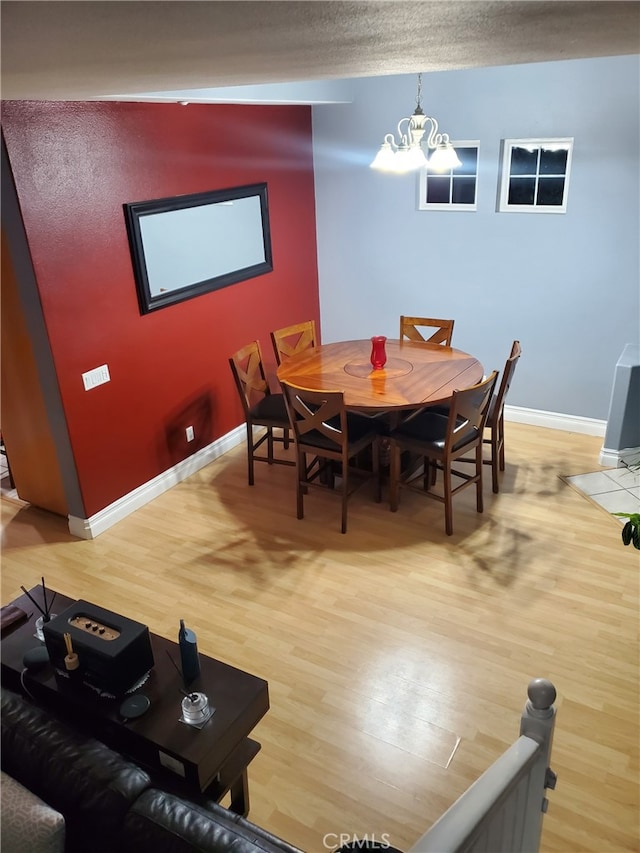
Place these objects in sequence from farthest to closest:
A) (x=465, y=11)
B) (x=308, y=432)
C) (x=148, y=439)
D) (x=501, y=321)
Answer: (x=501, y=321) → (x=148, y=439) → (x=308, y=432) → (x=465, y=11)

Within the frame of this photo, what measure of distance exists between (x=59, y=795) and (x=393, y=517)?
268 centimetres

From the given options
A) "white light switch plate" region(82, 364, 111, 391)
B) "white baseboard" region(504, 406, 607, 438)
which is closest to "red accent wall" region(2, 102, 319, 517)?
"white light switch plate" region(82, 364, 111, 391)

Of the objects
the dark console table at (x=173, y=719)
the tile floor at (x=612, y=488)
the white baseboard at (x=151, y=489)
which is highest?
the dark console table at (x=173, y=719)

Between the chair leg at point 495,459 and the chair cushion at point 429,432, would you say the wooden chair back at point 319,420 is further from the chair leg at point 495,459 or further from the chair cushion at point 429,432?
the chair leg at point 495,459

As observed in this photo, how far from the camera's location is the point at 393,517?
411 centimetres

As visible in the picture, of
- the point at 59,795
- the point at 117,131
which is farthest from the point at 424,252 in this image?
the point at 59,795

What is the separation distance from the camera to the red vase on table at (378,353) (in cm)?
422

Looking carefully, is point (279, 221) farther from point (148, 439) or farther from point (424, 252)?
point (148, 439)

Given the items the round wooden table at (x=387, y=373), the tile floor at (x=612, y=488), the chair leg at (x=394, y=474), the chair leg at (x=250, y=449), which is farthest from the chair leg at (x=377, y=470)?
the tile floor at (x=612, y=488)

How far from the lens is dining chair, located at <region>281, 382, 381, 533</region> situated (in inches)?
147

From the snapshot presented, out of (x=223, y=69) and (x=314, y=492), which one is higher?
(x=223, y=69)

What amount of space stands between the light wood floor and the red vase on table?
2.94 ft

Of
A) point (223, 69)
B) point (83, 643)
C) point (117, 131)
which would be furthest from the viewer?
point (117, 131)

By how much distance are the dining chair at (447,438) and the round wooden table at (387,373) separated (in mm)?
171
